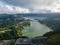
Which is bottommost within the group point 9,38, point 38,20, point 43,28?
point 9,38

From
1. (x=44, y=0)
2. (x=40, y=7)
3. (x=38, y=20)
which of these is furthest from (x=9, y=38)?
(x=44, y=0)

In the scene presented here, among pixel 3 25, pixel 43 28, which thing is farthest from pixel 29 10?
pixel 3 25

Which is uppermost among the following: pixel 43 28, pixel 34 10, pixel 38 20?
pixel 34 10

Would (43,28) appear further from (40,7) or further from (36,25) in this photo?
(40,7)

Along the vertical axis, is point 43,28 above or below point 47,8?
below

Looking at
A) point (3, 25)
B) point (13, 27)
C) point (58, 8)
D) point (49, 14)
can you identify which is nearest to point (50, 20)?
point (49, 14)

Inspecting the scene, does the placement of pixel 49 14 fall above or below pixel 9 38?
above

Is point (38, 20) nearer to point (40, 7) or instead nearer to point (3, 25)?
point (40, 7)
